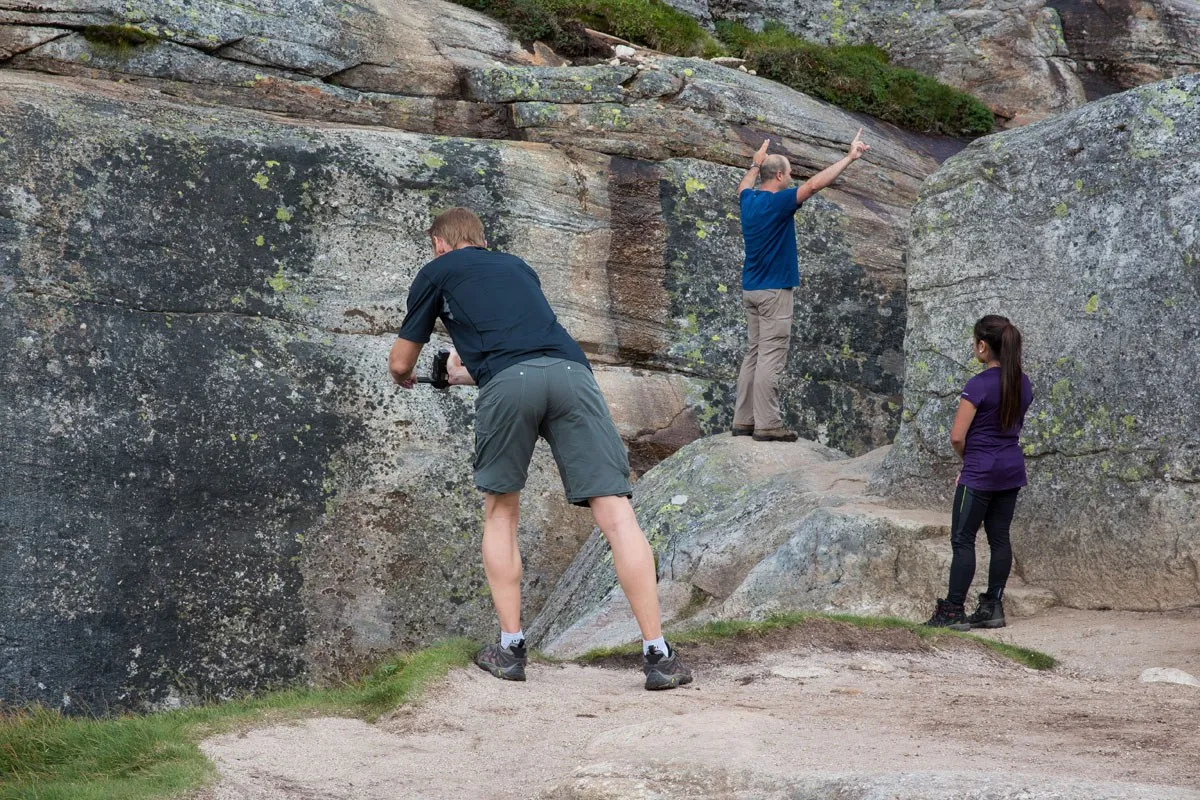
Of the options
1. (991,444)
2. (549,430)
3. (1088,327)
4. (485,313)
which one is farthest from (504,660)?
(1088,327)

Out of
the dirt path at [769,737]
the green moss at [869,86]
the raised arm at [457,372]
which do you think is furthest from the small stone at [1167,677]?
the green moss at [869,86]

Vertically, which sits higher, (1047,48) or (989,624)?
(1047,48)

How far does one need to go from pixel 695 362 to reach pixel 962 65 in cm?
662

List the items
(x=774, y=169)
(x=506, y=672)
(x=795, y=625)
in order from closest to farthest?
(x=506, y=672)
(x=795, y=625)
(x=774, y=169)

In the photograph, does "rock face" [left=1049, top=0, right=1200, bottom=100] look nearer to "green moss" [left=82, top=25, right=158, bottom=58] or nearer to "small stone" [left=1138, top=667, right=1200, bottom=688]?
"green moss" [left=82, top=25, right=158, bottom=58]

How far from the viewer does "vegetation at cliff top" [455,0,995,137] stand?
14922mm

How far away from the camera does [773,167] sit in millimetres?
11070

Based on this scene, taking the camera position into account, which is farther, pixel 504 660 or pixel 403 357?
pixel 403 357

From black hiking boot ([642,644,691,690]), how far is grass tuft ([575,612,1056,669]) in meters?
0.73

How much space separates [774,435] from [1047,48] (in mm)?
8578

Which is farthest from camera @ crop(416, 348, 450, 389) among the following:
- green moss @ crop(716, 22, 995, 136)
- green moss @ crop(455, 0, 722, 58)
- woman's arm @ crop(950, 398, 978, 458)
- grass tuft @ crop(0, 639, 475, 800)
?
green moss @ crop(716, 22, 995, 136)

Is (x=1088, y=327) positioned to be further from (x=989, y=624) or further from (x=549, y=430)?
(x=549, y=430)

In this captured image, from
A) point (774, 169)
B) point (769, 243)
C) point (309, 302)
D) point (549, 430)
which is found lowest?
point (549, 430)

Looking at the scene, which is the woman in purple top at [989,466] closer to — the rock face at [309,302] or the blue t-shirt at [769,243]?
the blue t-shirt at [769,243]
